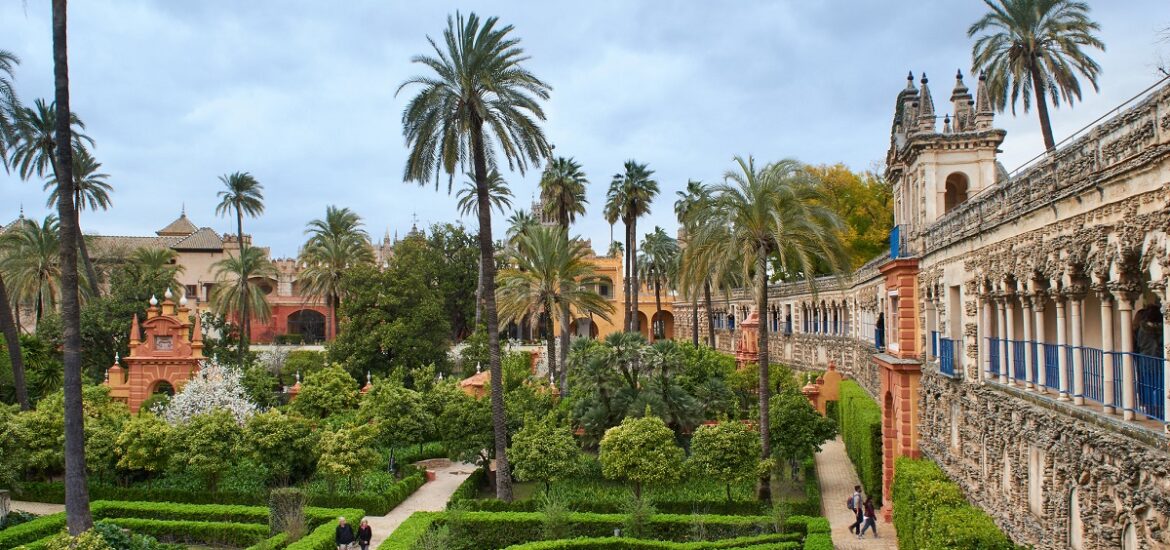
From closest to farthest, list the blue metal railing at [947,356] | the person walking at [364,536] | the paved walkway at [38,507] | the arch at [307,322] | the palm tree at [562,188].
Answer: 1. the blue metal railing at [947,356]
2. the person walking at [364,536]
3. the paved walkway at [38,507]
4. the palm tree at [562,188]
5. the arch at [307,322]

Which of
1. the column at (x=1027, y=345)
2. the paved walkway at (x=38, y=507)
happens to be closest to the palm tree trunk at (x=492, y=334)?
the paved walkway at (x=38, y=507)

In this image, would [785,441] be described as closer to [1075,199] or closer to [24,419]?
[1075,199]

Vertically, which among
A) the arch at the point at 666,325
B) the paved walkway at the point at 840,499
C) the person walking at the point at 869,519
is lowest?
the paved walkway at the point at 840,499

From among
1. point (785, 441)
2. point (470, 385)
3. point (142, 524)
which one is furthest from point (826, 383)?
point (142, 524)

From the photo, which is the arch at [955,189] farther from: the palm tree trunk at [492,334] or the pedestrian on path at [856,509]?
the palm tree trunk at [492,334]

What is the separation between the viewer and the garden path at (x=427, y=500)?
23297 millimetres

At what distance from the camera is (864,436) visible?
25422mm

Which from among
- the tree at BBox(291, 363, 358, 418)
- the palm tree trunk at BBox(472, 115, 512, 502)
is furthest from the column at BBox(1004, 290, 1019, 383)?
the tree at BBox(291, 363, 358, 418)

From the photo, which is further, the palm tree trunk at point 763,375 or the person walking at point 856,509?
the palm tree trunk at point 763,375

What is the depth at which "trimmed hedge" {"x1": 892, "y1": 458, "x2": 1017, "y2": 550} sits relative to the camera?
1337 centimetres

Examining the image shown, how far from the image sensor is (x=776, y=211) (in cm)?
2327

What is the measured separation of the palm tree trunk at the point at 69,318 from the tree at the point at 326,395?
15.7 metres

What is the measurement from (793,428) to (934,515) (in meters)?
12.1

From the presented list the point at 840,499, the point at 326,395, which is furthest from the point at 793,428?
the point at 326,395
